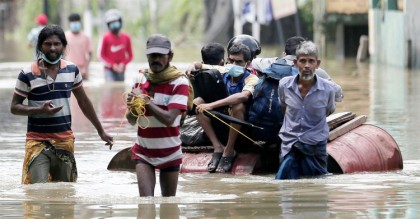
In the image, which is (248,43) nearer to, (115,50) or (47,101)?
(47,101)

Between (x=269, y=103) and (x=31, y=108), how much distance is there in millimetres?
2747

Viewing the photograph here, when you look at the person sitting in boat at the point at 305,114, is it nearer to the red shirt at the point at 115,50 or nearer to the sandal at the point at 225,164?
the sandal at the point at 225,164

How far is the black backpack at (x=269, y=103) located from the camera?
39.0ft

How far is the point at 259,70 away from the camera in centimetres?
1238

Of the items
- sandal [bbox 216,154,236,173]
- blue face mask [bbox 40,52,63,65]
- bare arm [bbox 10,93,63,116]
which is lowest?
sandal [bbox 216,154,236,173]

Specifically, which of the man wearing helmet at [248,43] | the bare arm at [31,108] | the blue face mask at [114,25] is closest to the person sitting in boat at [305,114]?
the man wearing helmet at [248,43]

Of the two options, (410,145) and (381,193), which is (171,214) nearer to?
(381,193)

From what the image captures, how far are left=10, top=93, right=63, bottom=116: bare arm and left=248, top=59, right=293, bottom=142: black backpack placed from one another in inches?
102

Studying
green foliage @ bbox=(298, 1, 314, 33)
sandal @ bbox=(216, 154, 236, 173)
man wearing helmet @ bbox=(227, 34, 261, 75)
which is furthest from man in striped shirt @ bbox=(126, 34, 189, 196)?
green foliage @ bbox=(298, 1, 314, 33)

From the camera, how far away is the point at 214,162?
12.3 meters

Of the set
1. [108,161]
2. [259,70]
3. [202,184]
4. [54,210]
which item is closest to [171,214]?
[54,210]

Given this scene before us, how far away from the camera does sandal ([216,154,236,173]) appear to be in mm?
12117

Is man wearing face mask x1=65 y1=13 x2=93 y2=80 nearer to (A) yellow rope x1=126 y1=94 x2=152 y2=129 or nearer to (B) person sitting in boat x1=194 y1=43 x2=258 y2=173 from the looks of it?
(B) person sitting in boat x1=194 y1=43 x2=258 y2=173

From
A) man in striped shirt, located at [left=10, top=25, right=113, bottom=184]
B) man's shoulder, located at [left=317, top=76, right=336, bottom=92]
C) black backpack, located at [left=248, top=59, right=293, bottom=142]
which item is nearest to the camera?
man in striped shirt, located at [left=10, top=25, right=113, bottom=184]
